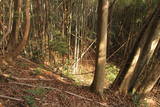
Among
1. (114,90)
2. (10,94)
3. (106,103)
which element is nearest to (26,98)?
(10,94)

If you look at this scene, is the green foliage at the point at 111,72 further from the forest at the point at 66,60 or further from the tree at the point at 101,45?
the tree at the point at 101,45

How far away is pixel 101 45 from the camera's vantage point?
351cm

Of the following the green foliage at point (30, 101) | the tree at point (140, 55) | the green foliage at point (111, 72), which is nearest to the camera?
the green foliage at point (30, 101)

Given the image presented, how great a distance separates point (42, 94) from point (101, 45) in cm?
129

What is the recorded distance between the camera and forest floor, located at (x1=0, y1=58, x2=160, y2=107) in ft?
9.63

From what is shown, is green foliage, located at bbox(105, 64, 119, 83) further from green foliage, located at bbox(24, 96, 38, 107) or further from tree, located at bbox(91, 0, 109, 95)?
green foliage, located at bbox(24, 96, 38, 107)

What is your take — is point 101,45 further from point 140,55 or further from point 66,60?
point 66,60

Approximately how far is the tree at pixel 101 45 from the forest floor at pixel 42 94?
0.23 meters

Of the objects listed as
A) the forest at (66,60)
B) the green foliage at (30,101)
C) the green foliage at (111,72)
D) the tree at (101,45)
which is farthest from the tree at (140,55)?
the green foliage at (111,72)

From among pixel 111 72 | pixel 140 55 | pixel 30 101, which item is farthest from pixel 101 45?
pixel 111 72

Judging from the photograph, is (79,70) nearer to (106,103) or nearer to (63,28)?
(63,28)

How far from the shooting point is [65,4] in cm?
622

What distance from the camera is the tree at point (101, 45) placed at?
3.30 meters

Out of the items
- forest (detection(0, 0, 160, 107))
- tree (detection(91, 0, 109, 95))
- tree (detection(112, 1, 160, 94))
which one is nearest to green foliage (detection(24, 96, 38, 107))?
forest (detection(0, 0, 160, 107))
